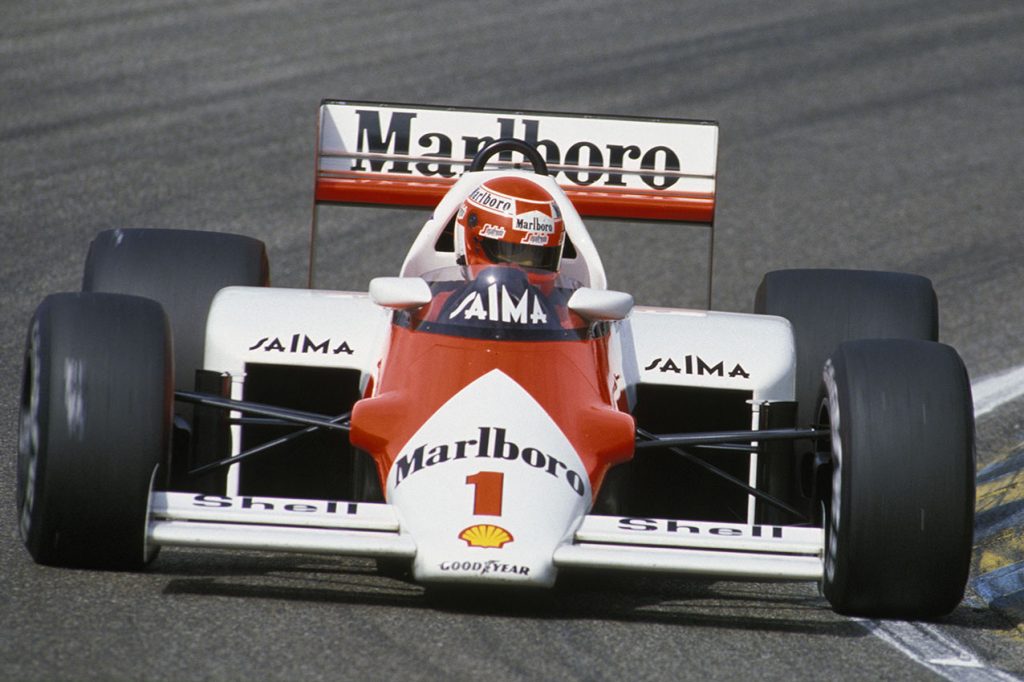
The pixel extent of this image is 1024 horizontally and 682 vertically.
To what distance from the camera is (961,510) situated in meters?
5.65

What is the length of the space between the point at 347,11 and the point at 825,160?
22.2 feet

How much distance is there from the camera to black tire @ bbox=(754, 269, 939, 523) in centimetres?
748

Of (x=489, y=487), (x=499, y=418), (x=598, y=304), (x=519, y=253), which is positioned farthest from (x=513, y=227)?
(x=489, y=487)

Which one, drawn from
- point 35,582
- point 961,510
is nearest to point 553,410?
point 961,510

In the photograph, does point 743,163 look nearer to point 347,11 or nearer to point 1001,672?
point 347,11

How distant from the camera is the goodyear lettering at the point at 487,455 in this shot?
564 centimetres

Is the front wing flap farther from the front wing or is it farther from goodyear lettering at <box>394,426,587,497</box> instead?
goodyear lettering at <box>394,426,587,497</box>

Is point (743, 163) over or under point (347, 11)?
under

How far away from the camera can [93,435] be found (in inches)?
221

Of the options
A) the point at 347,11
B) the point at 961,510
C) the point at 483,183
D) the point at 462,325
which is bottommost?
the point at 961,510

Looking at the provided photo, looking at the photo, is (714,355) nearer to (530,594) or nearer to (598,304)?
(598,304)

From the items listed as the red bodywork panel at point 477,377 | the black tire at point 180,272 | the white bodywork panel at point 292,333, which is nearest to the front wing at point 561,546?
the red bodywork panel at point 477,377

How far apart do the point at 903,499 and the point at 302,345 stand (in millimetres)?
2228

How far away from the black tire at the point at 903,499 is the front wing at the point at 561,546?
5.9 inches
